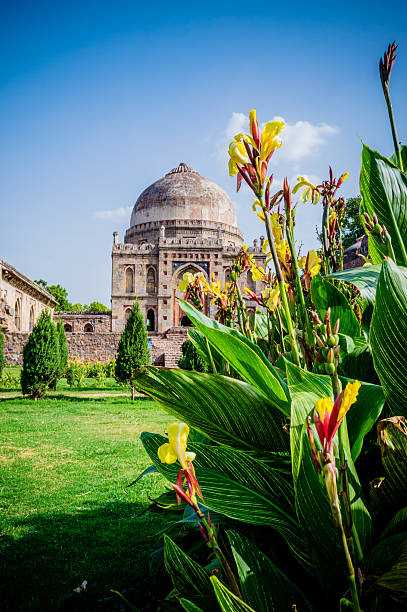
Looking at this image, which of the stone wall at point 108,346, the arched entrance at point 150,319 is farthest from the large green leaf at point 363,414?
the arched entrance at point 150,319

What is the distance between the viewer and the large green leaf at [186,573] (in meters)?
0.75

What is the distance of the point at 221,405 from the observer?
758mm

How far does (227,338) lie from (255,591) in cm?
39

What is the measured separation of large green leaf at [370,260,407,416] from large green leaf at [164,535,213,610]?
17.3 inches

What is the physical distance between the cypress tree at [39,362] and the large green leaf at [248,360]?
905 cm

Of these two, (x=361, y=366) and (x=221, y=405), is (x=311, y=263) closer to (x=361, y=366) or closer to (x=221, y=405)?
Answer: (x=361, y=366)

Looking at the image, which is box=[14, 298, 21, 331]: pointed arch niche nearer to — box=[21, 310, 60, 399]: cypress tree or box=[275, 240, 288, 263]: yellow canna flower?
box=[21, 310, 60, 399]: cypress tree

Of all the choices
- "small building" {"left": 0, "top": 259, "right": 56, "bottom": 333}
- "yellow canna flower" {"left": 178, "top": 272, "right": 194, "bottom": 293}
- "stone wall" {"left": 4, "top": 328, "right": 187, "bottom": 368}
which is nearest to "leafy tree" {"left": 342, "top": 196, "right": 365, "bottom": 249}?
"stone wall" {"left": 4, "top": 328, "right": 187, "bottom": 368}

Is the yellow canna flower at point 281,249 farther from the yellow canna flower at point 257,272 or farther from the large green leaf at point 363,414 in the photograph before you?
the yellow canna flower at point 257,272

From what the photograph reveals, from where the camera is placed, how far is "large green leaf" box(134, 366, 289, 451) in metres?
0.74

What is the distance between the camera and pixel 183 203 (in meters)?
26.8

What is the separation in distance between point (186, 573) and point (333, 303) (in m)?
0.65

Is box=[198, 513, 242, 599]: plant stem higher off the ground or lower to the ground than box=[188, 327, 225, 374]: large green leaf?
lower

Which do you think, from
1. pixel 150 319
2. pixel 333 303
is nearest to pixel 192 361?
pixel 333 303
